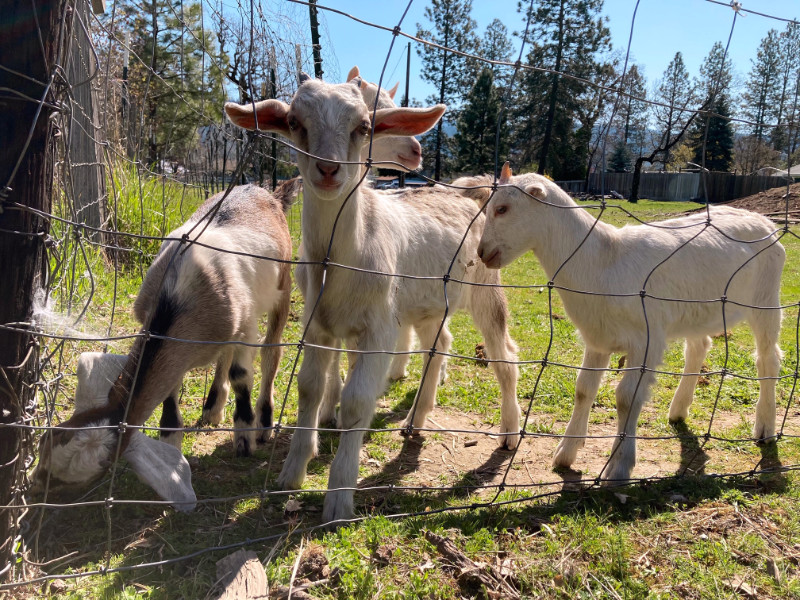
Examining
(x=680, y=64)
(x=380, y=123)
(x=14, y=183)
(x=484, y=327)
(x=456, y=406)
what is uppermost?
(x=680, y=64)

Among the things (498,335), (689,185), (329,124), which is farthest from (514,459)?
(689,185)

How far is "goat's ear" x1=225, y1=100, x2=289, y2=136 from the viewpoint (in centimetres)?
273

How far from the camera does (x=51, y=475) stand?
2699 millimetres

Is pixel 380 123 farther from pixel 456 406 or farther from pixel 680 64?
pixel 680 64

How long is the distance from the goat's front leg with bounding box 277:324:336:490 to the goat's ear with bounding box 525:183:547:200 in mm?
1366

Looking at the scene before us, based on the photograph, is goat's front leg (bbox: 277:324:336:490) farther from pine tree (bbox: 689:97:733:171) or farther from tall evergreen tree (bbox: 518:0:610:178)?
tall evergreen tree (bbox: 518:0:610:178)

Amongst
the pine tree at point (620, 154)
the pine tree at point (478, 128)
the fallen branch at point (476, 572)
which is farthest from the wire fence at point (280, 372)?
the pine tree at point (478, 128)

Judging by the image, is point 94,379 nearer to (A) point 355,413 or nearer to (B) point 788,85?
(A) point 355,413

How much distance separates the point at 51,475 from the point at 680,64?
6.90 meters

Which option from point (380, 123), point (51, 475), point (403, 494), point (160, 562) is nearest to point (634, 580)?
point (403, 494)

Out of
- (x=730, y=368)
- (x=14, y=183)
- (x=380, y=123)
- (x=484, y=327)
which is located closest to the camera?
(x=14, y=183)

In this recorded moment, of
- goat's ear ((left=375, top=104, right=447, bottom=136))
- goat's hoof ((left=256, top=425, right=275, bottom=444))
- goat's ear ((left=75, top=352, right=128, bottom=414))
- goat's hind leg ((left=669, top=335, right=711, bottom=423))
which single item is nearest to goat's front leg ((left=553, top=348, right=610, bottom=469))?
goat's hind leg ((left=669, top=335, right=711, bottom=423))

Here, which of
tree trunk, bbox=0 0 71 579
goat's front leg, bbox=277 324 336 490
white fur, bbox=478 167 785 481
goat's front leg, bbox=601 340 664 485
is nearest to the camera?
tree trunk, bbox=0 0 71 579

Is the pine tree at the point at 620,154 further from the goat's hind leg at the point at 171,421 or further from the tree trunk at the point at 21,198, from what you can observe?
the tree trunk at the point at 21,198
